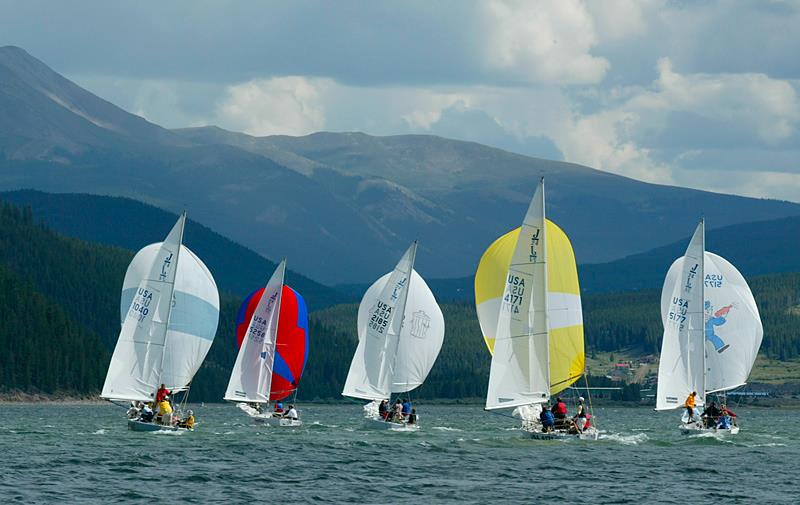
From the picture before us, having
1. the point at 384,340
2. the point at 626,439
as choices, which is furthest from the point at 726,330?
the point at 384,340

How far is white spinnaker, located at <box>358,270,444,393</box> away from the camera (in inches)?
3799

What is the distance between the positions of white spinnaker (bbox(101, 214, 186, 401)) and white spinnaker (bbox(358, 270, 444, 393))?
18348mm

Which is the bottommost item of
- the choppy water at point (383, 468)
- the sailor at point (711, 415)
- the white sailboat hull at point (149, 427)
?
the choppy water at point (383, 468)

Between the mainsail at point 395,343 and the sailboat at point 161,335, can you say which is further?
the mainsail at point 395,343

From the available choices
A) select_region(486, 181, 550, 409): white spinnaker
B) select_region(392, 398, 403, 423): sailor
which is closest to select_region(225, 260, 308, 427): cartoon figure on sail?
select_region(392, 398, 403, 423): sailor

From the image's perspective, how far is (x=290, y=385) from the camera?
106 m

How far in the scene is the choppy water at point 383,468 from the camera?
57.4 metres

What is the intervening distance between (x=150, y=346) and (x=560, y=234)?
21334 millimetres

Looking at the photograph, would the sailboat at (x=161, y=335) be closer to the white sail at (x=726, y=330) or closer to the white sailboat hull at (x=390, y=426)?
the white sailboat hull at (x=390, y=426)

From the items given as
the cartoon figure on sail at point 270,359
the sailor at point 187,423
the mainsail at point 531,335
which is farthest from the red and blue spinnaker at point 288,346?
the mainsail at point 531,335

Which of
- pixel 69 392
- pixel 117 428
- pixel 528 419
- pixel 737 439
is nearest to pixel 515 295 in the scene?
pixel 528 419

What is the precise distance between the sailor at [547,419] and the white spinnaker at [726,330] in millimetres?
13684

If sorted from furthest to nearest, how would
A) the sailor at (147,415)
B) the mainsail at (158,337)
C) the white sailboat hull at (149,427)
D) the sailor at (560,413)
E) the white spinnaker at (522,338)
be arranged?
the sailor at (147,415)
the white sailboat hull at (149,427)
the mainsail at (158,337)
the sailor at (560,413)
the white spinnaker at (522,338)

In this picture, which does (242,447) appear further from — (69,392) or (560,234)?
(69,392)
